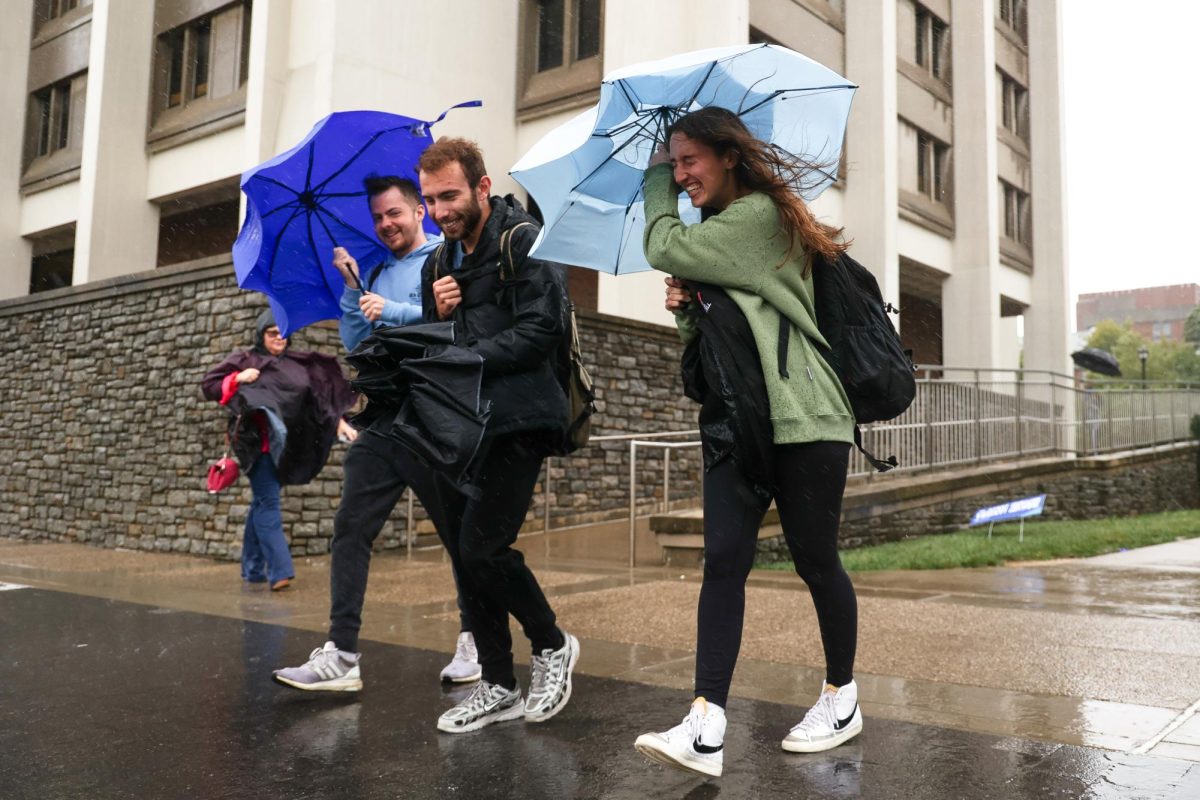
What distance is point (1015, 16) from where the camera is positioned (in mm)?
26938

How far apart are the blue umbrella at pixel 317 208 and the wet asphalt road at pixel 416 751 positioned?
1.68 metres

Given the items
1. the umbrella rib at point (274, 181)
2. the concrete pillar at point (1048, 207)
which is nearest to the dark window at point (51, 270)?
the umbrella rib at point (274, 181)

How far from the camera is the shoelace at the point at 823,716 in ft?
10.4

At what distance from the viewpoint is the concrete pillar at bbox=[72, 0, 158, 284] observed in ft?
55.5

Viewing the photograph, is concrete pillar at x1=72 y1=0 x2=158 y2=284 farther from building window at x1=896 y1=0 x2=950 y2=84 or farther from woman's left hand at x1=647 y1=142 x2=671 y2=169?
woman's left hand at x1=647 y1=142 x2=671 y2=169

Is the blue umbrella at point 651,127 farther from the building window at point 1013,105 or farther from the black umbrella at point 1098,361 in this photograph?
the black umbrella at point 1098,361

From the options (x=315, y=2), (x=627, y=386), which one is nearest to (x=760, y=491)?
(x=627, y=386)

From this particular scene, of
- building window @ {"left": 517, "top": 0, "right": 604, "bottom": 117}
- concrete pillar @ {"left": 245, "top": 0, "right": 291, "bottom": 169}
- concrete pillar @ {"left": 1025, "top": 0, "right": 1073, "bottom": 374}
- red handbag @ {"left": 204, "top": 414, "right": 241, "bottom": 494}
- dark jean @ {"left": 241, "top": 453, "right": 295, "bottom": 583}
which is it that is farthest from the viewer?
concrete pillar @ {"left": 1025, "top": 0, "right": 1073, "bottom": 374}

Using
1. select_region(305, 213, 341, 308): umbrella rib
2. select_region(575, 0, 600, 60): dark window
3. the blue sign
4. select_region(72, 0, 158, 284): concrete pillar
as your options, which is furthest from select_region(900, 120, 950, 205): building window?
select_region(305, 213, 341, 308): umbrella rib

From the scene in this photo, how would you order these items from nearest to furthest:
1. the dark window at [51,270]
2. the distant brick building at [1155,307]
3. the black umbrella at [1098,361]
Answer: the dark window at [51,270]
the black umbrella at [1098,361]
the distant brick building at [1155,307]

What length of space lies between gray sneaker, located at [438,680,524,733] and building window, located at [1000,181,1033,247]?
25157 millimetres

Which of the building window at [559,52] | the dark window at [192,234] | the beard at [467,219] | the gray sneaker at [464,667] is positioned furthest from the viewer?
the dark window at [192,234]

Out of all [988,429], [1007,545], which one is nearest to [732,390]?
[1007,545]

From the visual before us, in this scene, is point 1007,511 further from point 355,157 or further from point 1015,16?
point 1015,16
